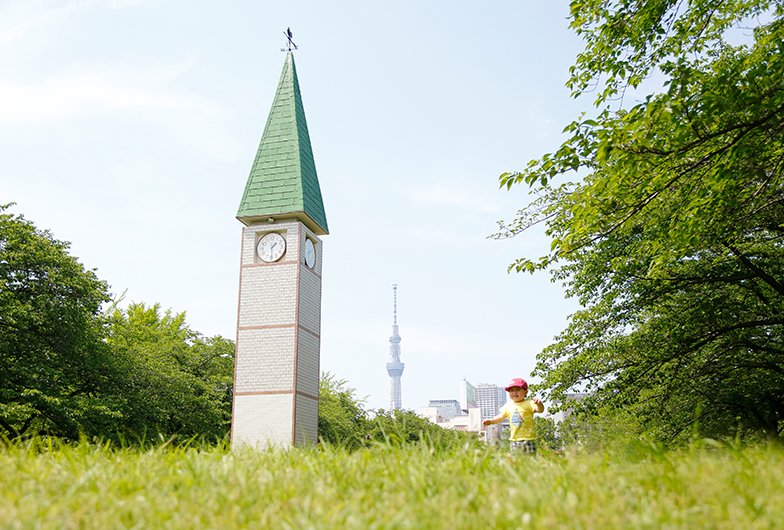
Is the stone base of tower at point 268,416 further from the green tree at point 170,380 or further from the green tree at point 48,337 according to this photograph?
the green tree at point 48,337

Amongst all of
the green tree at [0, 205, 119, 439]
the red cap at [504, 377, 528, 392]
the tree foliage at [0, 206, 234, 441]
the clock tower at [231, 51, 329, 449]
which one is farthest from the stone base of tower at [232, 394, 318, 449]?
the red cap at [504, 377, 528, 392]

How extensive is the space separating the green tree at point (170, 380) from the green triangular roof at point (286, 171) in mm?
8030

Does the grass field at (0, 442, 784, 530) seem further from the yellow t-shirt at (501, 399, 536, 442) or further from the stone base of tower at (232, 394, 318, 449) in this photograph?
the stone base of tower at (232, 394, 318, 449)

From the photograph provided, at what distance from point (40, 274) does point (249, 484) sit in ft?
73.1

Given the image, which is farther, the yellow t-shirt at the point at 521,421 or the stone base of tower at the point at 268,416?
the stone base of tower at the point at 268,416

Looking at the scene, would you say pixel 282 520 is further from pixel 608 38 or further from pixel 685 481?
pixel 608 38

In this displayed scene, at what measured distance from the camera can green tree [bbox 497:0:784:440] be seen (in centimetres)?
705

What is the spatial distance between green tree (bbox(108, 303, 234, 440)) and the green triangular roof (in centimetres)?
803

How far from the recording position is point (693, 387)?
49.8ft

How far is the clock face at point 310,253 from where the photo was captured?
21070mm

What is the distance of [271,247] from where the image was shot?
2078 cm

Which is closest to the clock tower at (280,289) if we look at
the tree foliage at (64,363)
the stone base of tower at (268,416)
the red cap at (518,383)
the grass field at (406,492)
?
the stone base of tower at (268,416)

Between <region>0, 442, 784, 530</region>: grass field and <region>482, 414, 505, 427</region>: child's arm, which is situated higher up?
<region>482, 414, 505, 427</region>: child's arm

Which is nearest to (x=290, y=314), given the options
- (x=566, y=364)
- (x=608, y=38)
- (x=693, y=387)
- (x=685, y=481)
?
(x=566, y=364)
